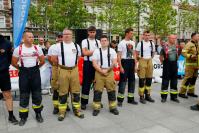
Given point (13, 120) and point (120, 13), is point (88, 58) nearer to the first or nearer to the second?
point (13, 120)

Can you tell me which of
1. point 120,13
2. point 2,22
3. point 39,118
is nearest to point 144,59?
point 39,118

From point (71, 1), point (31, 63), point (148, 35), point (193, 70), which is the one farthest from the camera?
point (71, 1)

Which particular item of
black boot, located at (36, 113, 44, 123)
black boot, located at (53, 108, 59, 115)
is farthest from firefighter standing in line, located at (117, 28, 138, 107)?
black boot, located at (36, 113, 44, 123)

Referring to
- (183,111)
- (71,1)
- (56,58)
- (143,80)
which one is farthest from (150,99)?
(71,1)

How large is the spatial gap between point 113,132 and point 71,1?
29.0 meters

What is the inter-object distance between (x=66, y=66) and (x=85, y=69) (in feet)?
2.58

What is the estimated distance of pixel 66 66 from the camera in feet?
18.3

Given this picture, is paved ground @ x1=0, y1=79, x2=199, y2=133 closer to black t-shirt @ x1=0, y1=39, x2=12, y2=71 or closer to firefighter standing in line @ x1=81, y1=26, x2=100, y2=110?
firefighter standing in line @ x1=81, y1=26, x2=100, y2=110

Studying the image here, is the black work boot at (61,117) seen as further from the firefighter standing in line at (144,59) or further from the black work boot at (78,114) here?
the firefighter standing in line at (144,59)

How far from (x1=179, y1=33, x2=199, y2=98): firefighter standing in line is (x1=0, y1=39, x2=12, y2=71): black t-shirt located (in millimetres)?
4680

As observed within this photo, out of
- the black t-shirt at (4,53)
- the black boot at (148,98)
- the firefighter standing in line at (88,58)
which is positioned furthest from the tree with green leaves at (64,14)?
the black t-shirt at (4,53)

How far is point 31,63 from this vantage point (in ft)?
17.4

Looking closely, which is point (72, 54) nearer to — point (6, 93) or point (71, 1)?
point (6, 93)

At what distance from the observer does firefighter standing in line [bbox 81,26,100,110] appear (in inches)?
241
